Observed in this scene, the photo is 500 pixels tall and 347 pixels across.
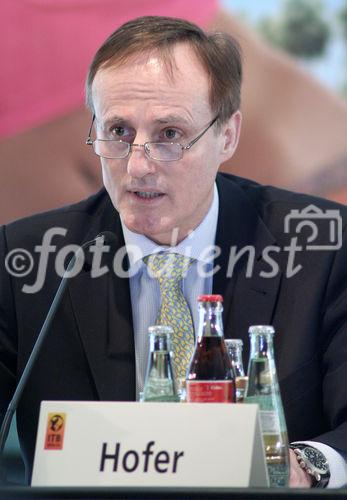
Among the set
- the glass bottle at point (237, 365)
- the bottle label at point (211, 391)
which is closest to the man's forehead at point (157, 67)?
the glass bottle at point (237, 365)

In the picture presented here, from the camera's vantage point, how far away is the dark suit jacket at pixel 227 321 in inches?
78.6

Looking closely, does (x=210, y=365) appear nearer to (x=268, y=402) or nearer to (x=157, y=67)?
(x=268, y=402)

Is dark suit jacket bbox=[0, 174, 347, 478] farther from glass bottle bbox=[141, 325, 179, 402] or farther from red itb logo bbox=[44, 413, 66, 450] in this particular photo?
red itb logo bbox=[44, 413, 66, 450]

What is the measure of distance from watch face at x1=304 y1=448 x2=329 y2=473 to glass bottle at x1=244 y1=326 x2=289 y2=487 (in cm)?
15

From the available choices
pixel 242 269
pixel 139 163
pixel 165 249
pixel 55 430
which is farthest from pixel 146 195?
pixel 55 430

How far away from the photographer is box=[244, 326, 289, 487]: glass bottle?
1.45 m

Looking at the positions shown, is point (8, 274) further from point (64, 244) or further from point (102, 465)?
point (102, 465)

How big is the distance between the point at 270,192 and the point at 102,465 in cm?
117

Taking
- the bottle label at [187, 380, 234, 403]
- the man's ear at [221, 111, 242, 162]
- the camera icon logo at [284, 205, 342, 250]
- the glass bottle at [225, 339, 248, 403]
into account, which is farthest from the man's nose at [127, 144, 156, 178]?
the bottle label at [187, 380, 234, 403]

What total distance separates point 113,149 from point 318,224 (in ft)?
1.75

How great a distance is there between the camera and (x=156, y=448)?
1332 mm

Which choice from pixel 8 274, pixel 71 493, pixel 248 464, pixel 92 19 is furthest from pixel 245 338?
pixel 92 19

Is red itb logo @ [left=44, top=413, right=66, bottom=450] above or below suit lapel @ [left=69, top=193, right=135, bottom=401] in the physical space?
below

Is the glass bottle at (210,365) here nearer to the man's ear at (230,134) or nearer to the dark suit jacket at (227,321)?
the dark suit jacket at (227,321)
